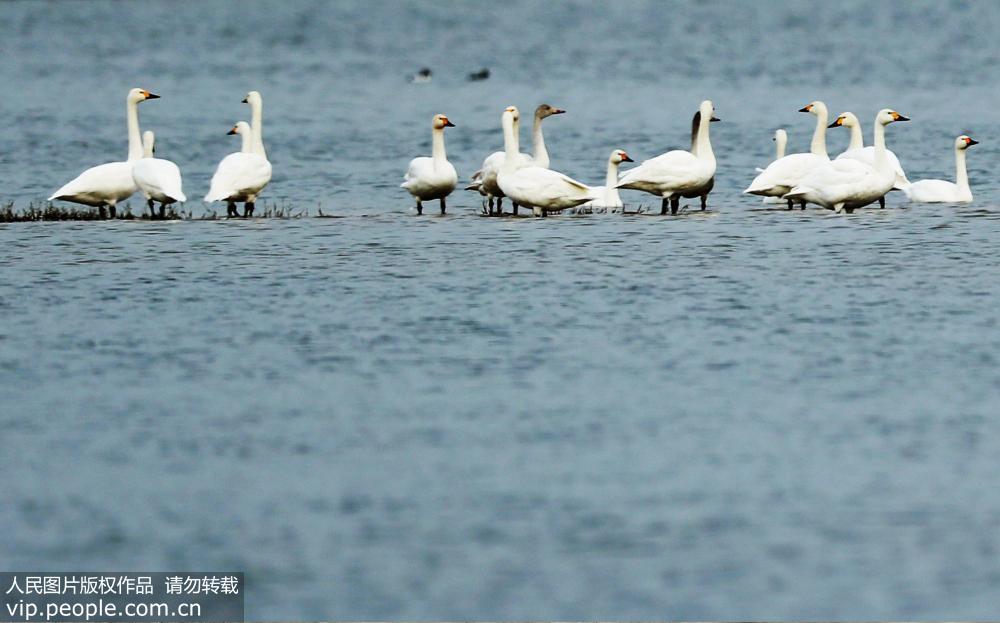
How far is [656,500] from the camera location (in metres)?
9.83

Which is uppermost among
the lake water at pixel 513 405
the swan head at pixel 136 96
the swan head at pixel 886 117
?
the swan head at pixel 136 96

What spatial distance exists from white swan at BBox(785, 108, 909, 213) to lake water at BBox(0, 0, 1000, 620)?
28 cm

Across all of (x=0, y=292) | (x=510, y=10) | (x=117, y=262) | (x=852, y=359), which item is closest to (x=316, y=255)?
(x=117, y=262)

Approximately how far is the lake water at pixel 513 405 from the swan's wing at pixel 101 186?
67 cm

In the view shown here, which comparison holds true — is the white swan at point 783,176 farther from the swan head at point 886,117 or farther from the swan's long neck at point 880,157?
the swan head at point 886,117

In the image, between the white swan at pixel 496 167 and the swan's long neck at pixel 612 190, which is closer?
the white swan at pixel 496 167

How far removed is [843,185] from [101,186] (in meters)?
8.27

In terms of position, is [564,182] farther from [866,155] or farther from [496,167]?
[866,155]

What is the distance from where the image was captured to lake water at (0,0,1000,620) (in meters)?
8.84

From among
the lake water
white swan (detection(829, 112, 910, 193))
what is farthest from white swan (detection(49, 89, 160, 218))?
white swan (detection(829, 112, 910, 193))

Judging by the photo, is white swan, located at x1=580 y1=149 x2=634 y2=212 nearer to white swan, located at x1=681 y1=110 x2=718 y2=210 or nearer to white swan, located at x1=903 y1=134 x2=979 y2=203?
white swan, located at x1=681 y1=110 x2=718 y2=210

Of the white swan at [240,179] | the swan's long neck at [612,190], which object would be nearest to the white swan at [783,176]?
the swan's long neck at [612,190]

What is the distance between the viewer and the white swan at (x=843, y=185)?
70.7 ft

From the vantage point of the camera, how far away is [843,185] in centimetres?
2153
